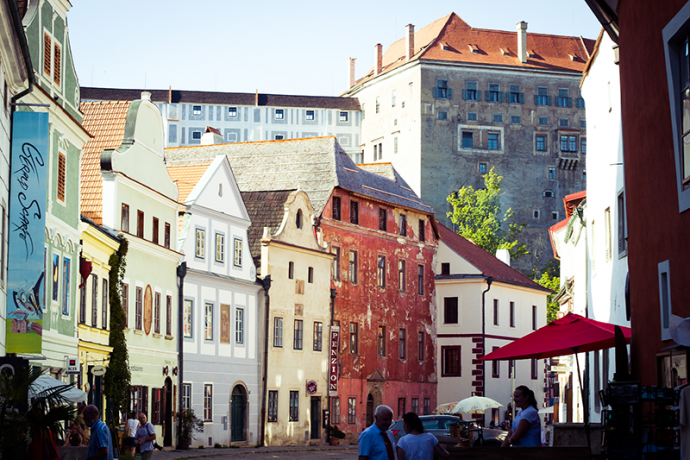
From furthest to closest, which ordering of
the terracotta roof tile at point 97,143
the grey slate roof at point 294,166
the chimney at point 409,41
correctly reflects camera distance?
1. the chimney at point 409,41
2. the grey slate roof at point 294,166
3. the terracotta roof tile at point 97,143

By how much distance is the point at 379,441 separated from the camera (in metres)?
11.3

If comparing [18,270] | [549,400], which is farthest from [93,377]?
[549,400]

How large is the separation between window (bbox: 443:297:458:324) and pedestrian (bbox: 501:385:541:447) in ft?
152

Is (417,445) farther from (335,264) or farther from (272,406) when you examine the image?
(335,264)

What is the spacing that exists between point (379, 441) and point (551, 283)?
7461 centimetres

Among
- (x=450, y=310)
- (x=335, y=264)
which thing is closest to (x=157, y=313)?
(x=335, y=264)

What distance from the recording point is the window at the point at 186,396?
38.4m

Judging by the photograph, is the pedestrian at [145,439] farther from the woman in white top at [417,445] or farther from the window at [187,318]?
the window at [187,318]

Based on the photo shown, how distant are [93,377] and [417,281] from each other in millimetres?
28363

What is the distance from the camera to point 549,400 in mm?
64188

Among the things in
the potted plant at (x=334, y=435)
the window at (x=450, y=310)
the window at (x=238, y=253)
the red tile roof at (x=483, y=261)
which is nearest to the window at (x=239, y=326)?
the window at (x=238, y=253)

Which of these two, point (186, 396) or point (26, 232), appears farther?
point (186, 396)

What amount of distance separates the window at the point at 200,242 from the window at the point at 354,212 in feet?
40.6

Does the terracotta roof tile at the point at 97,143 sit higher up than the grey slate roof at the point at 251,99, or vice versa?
the grey slate roof at the point at 251,99
